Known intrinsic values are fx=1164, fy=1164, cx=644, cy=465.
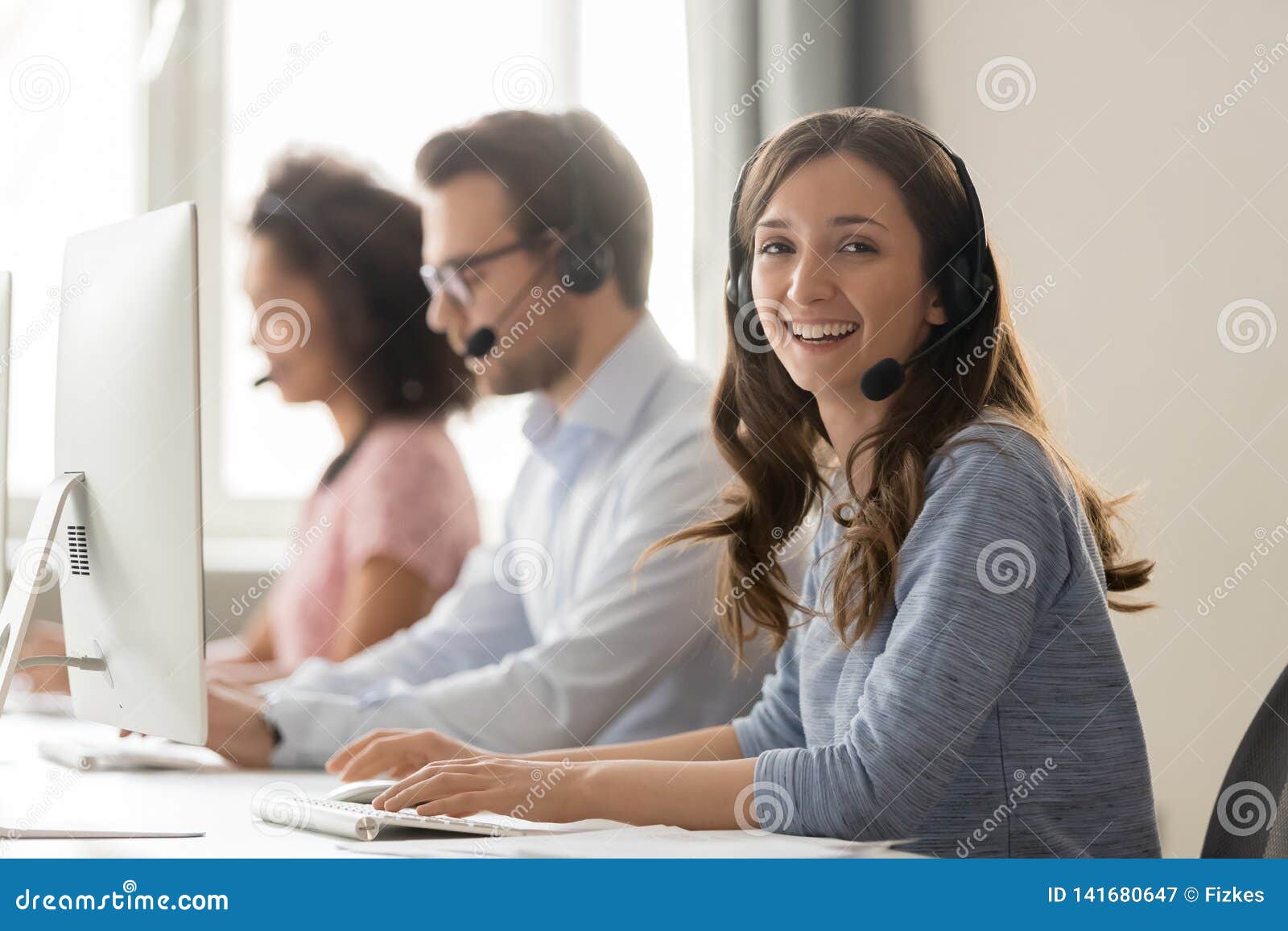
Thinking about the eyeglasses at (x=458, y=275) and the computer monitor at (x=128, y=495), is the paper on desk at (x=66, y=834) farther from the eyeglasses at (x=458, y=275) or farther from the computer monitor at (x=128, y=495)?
the eyeglasses at (x=458, y=275)

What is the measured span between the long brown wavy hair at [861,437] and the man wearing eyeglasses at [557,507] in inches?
4.7

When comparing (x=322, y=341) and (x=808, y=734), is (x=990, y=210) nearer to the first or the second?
(x=808, y=734)

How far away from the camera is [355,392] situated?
7.16ft

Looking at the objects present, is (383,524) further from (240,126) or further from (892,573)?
(240,126)

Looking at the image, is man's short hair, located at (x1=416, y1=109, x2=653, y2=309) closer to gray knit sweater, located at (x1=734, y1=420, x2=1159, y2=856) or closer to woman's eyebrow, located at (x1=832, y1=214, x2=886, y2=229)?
woman's eyebrow, located at (x1=832, y1=214, x2=886, y2=229)

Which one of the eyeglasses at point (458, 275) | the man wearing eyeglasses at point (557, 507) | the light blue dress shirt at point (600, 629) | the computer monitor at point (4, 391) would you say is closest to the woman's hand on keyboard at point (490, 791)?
the man wearing eyeglasses at point (557, 507)

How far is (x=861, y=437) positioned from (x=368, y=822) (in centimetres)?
58

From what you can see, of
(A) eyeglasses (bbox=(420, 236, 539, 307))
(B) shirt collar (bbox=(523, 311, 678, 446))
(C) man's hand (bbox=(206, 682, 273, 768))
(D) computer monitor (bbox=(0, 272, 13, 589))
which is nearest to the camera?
(D) computer monitor (bbox=(0, 272, 13, 589))

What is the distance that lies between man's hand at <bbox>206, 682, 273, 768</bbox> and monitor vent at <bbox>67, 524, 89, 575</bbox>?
0.34 metres

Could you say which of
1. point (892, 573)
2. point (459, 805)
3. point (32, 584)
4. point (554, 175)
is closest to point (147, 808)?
point (32, 584)

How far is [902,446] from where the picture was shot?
109 cm

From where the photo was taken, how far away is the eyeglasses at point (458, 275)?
1.77 meters

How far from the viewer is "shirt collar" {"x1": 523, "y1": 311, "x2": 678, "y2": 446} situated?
164 centimetres

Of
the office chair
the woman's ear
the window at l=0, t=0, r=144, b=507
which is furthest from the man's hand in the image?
the window at l=0, t=0, r=144, b=507
